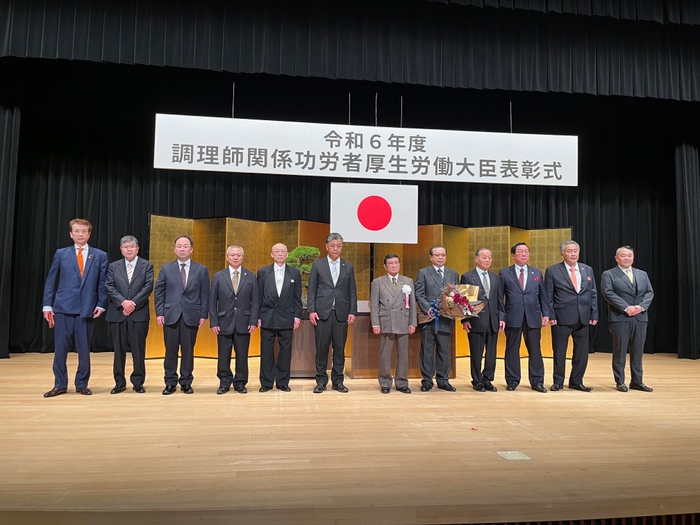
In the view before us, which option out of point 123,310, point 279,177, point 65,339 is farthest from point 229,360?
point 279,177

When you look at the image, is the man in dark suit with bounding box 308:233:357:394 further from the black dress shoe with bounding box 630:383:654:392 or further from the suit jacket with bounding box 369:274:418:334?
the black dress shoe with bounding box 630:383:654:392

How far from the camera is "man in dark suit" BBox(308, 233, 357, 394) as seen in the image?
477 cm

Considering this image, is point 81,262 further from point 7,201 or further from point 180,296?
point 7,201

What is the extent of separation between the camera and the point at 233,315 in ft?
15.2

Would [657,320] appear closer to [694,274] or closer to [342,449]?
[694,274]

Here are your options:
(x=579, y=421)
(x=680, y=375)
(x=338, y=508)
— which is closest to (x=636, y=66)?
(x=680, y=375)

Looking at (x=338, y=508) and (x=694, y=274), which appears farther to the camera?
(x=694, y=274)

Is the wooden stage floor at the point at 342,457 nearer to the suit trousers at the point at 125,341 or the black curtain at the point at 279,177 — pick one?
the suit trousers at the point at 125,341

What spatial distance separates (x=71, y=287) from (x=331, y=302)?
218 centimetres

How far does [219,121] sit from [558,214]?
609 centimetres

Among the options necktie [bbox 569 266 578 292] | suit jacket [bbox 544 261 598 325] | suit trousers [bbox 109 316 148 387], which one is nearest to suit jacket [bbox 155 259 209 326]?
suit trousers [bbox 109 316 148 387]

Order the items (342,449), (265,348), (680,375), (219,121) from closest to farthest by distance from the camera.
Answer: (342,449) < (265,348) < (219,121) < (680,375)

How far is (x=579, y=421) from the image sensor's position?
3660mm

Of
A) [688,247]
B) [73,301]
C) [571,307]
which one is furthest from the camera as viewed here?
[688,247]
